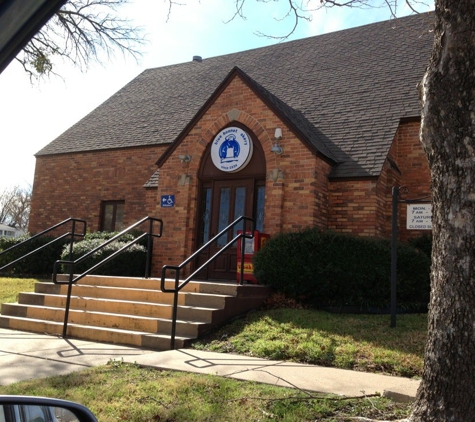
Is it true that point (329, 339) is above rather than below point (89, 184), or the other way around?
below

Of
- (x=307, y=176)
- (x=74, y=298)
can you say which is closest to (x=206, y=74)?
(x=307, y=176)

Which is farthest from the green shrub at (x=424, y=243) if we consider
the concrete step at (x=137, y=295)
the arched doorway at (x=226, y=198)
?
the concrete step at (x=137, y=295)

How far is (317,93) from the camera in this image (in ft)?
50.6

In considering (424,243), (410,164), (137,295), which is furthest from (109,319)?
(410,164)

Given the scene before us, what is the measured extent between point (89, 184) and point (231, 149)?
26.0 ft

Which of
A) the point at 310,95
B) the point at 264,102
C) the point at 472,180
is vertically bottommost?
the point at 472,180

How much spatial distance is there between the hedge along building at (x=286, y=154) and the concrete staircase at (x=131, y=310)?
2692 mm

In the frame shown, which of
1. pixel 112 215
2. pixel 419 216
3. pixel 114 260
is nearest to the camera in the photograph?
pixel 419 216

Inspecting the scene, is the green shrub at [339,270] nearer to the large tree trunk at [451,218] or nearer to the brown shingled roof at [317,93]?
the brown shingled roof at [317,93]

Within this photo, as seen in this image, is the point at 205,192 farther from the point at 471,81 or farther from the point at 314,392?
the point at 471,81

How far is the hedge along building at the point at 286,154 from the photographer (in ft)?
37.9

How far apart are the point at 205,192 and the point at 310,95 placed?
4.92 m

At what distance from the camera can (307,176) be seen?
1131 cm

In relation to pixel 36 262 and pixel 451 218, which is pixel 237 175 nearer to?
pixel 36 262
